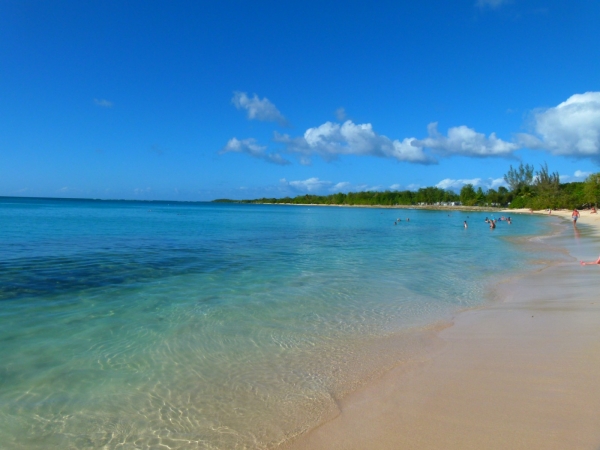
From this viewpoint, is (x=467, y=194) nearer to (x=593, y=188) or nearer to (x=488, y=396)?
(x=593, y=188)

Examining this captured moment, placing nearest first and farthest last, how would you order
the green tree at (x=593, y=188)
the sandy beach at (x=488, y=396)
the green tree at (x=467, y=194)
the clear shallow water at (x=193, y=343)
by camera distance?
the sandy beach at (x=488, y=396)
the clear shallow water at (x=193, y=343)
the green tree at (x=593, y=188)
the green tree at (x=467, y=194)

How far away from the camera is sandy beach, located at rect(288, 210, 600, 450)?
410 cm

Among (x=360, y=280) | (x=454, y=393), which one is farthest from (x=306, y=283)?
(x=454, y=393)

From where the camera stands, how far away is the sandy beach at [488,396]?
13.5ft

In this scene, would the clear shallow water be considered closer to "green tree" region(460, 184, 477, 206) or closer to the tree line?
the tree line

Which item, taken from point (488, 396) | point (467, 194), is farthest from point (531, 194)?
point (488, 396)

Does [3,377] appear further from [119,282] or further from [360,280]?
[360,280]

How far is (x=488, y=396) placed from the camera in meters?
4.98

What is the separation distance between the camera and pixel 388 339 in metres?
7.56

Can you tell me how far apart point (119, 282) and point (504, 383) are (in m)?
11.6

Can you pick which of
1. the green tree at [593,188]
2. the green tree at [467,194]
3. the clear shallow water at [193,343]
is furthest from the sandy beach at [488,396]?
the green tree at [467,194]

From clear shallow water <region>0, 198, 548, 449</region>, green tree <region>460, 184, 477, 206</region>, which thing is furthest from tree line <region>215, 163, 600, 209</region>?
clear shallow water <region>0, 198, 548, 449</region>

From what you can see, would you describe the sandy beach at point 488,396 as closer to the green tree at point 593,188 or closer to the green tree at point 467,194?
the green tree at point 593,188

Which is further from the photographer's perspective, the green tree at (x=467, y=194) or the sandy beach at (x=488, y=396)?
the green tree at (x=467, y=194)
